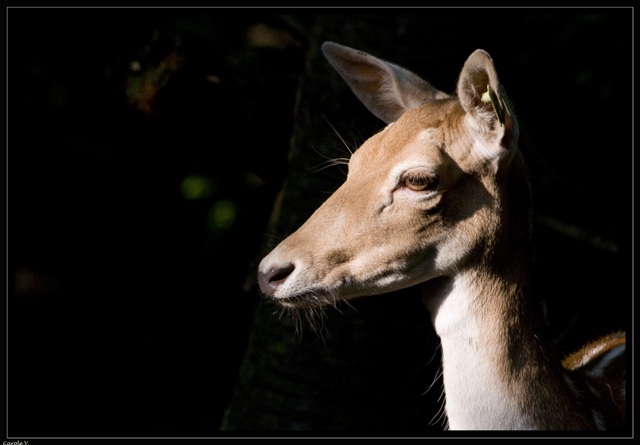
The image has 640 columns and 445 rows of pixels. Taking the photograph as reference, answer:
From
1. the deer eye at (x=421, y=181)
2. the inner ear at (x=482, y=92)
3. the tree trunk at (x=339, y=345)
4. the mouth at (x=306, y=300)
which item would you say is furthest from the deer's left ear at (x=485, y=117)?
the tree trunk at (x=339, y=345)

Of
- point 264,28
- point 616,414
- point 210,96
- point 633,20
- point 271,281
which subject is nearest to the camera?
point 271,281

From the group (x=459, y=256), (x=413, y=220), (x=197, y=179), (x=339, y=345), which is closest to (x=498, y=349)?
(x=459, y=256)

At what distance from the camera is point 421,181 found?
195 centimetres

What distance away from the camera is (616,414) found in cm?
230

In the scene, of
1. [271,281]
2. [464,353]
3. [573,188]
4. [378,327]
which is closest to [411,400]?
[378,327]

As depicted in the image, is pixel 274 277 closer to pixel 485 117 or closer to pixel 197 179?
pixel 485 117

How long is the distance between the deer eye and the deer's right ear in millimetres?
547

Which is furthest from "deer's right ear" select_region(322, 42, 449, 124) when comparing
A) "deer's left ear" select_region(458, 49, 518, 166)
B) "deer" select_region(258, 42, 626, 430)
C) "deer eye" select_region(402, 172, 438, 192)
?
"deer eye" select_region(402, 172, 438, 192)

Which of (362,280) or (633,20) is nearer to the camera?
(362,280)

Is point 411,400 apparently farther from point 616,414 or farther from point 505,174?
point 505,174

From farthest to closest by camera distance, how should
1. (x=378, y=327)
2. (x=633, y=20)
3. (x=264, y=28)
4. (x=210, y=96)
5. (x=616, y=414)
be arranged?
(x=264, y=28), (x=210, y=96), (x=378, y=327), (x=633, y=20), (x=616, y=414)

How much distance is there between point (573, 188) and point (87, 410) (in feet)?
12.6

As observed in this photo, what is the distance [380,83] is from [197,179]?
1767mm

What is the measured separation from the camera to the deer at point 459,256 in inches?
77.2
